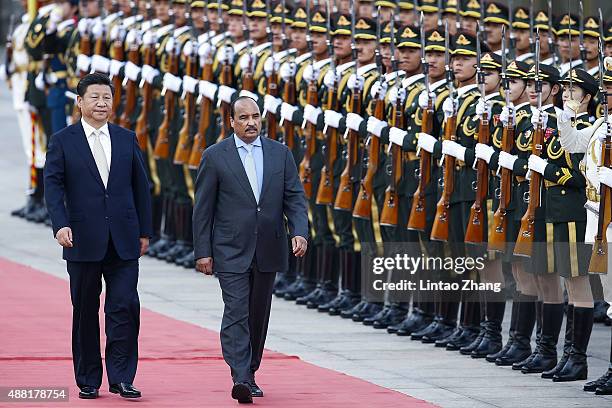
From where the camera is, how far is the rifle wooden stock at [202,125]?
15.9 metres

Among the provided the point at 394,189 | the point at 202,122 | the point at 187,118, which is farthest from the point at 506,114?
the point at 187,118

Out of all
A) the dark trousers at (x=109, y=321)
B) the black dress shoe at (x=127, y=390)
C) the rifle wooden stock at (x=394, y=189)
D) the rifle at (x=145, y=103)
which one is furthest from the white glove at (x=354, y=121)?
the black dress shoe at (x=127, y=390)

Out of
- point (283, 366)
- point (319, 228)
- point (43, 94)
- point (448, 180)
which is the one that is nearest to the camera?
point (283, 366)

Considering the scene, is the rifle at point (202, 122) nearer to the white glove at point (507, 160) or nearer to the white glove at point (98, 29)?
the white glove at point (98, 29)

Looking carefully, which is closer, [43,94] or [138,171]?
[138,171]

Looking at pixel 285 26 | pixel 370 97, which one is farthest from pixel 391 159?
pixel 285 26

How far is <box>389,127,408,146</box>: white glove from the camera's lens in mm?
12844

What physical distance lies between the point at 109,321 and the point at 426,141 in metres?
3.13

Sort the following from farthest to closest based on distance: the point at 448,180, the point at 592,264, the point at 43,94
→ the point at 43,94
the point at 448,180
the point at 592,264

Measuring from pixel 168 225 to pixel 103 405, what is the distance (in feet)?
23.8

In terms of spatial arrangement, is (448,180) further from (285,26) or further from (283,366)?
(285,26)

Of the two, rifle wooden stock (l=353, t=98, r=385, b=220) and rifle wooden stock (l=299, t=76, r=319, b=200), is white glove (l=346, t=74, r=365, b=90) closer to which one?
rifle wooden stock (l=353, t=98, r=385, b=220)

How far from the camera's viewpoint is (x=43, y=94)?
1886 centimetres

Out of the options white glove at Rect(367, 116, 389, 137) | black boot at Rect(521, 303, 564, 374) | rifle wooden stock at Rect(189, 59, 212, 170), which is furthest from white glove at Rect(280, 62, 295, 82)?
black boot at Rect(521, 303, 564, 374)
